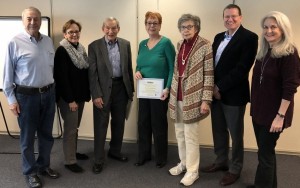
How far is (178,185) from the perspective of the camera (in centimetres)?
274

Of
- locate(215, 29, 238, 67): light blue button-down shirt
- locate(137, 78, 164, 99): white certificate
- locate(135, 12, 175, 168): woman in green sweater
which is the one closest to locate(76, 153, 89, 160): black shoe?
locate(135, 12, 175, 168): woman in green sweater

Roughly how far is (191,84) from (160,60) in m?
0.46

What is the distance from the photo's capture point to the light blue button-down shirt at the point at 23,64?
251 centimetres

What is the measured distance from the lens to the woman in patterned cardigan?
2.54 m

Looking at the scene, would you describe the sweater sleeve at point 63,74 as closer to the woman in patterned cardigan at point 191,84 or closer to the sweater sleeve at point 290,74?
the woman in patterned cardigan at point 191,84

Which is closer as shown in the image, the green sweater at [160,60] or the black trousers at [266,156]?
the black trousers at [266,156]

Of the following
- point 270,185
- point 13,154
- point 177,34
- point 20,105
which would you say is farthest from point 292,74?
point 13,154

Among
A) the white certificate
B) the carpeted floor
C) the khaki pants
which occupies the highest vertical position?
the white certificate

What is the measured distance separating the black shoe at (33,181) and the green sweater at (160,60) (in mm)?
1423

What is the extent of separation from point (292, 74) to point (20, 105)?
7.30 feet

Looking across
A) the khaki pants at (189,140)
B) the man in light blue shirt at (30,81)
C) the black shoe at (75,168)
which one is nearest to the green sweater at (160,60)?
the khaki pants at (189,140)

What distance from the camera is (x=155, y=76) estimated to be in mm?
2900

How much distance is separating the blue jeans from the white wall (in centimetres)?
115

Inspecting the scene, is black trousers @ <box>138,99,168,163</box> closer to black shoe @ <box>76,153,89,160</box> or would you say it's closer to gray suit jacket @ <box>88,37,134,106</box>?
gray suit jacket @ <box>88,37,134,106</box>
